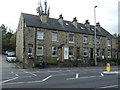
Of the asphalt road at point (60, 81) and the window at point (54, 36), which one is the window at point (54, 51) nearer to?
the window at point (54, 36)

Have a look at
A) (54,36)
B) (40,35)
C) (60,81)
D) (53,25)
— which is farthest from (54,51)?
(60,81)

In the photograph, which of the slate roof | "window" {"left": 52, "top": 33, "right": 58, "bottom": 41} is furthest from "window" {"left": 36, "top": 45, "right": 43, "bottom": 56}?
the slate roof

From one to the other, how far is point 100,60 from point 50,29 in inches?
494

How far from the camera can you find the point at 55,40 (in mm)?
30953

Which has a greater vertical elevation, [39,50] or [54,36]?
[54,36]

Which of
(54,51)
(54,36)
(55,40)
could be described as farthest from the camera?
(54,36)

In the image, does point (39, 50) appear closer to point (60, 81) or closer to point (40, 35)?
point (40, 35)

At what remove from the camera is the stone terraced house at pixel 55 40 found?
28.4 m

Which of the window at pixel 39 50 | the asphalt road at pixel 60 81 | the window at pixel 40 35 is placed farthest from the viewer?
the window at pixel 40 35

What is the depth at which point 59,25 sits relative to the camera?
3306 centimetres

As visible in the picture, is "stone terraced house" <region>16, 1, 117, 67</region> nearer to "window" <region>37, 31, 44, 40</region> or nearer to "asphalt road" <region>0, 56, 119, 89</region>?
"window" <region>37, 31, 44, 40</region>

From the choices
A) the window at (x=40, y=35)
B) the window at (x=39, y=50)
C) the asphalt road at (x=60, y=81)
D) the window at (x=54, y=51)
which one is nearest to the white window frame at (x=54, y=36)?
the window at (x=54, y=51)

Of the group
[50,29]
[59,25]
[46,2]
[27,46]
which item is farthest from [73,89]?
[46,2]

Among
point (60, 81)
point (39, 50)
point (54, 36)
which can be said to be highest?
point (54, 36)
